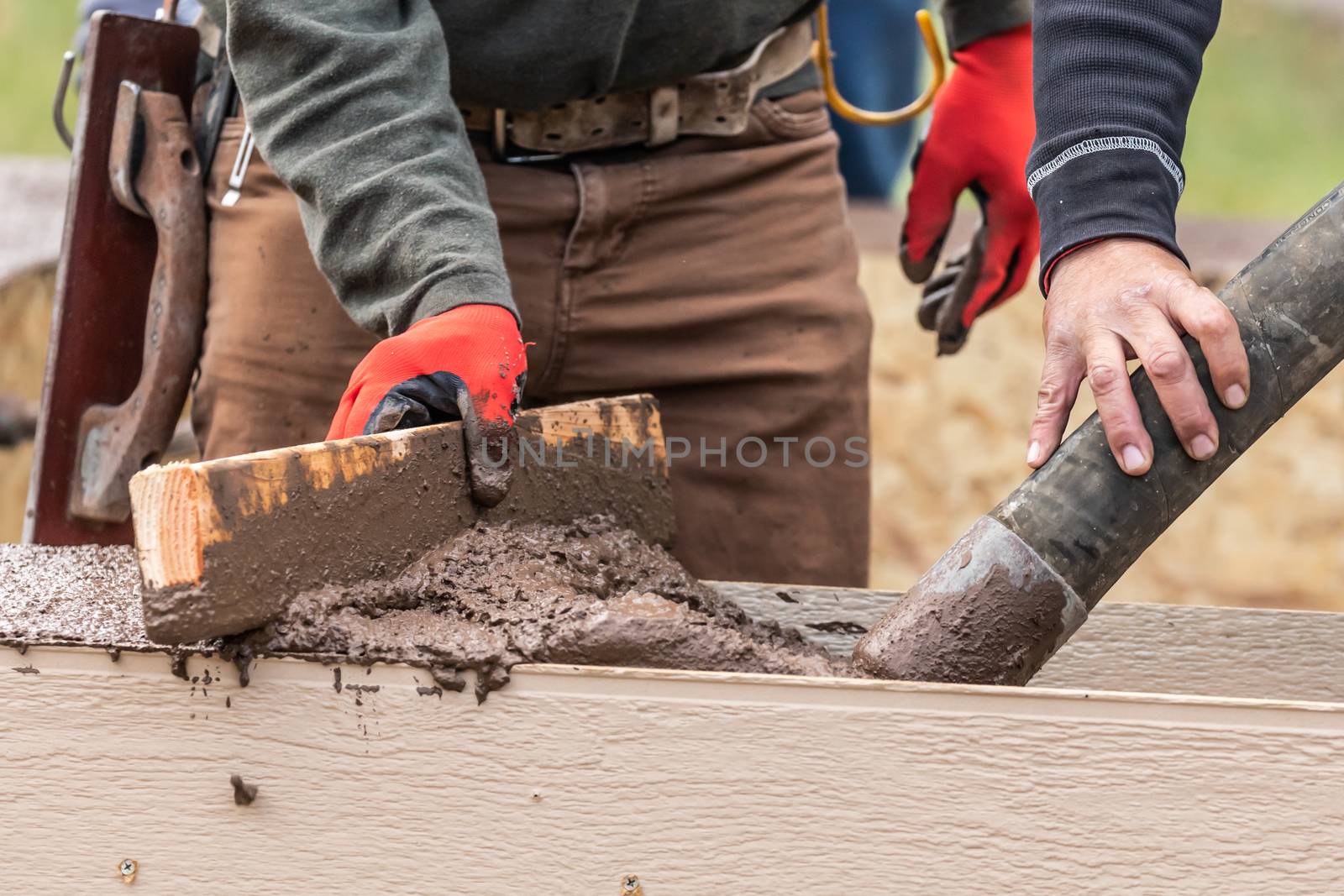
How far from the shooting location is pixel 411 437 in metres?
1.21

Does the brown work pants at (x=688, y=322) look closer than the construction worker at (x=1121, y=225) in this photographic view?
No

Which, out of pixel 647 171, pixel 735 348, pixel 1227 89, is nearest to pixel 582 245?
pixel 647 171

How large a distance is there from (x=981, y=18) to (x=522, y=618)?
1359 millimetres

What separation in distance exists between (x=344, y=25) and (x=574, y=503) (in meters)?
0.56

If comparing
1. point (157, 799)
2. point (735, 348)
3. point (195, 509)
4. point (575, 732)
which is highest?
point (735, 348)

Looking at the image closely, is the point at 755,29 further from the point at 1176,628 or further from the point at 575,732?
the point at 575,732

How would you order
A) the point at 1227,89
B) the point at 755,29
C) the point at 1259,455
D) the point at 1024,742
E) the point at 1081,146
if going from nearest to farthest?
the point at 1024,742, the point at 1081,146, the point at 755,29, the point at 1259,455, the point at 1227,89

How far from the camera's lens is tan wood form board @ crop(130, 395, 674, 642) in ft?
3.35

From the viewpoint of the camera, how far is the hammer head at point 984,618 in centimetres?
115

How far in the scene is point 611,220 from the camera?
1.81 meters

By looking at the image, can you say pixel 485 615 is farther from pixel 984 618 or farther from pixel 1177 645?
pixel 1177 645

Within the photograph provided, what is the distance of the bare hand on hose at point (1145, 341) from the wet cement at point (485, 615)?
339mm

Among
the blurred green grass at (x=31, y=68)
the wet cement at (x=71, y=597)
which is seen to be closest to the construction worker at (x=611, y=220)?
the wet cement at (x=71, y=597)

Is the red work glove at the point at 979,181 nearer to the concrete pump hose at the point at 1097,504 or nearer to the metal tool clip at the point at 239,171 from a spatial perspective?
the concrete pump hose at the point at 1097,504
